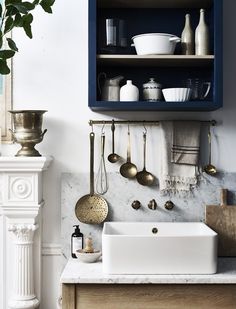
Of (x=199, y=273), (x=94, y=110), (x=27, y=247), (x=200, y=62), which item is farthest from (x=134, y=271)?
(x=200, y=62)

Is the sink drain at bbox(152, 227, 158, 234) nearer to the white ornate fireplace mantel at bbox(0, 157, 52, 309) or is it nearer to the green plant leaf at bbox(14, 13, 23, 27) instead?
the white ornate fireplace mantel at bbox(0, 157, 52, 309)

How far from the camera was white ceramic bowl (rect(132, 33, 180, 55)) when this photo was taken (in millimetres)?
2680

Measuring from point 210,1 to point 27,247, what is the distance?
1514mm

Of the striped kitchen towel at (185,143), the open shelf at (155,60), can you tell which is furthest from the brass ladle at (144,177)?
the open shelf at (155,60)

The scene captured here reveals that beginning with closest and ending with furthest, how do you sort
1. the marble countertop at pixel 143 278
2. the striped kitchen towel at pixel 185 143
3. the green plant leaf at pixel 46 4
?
the marble countertop at pixel 143 278 < the green plant leaf at pixel 46 4 < the striped kitchen towel at pixel 185 143

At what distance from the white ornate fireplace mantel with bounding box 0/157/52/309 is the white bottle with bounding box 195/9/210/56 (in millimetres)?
907

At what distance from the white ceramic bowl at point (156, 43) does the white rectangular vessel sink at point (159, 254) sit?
0.87m

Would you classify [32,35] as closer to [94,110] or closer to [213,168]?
[94,110]

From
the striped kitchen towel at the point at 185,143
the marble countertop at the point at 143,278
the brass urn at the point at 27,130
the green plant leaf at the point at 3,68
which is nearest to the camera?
the marble countertop at the point at 143,278

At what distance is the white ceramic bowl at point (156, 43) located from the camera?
2680 mm

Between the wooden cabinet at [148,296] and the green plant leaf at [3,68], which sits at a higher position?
the green plant leaf at [3,68]

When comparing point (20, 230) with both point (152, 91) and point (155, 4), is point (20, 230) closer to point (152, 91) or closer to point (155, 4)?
point (152, 91)

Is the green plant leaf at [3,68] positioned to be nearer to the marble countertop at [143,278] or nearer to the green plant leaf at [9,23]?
the green plant leaf at [9,23]

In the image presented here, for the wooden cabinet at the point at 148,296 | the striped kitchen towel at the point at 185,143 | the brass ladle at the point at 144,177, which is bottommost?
the wooden cabinet at the point at 148,296
